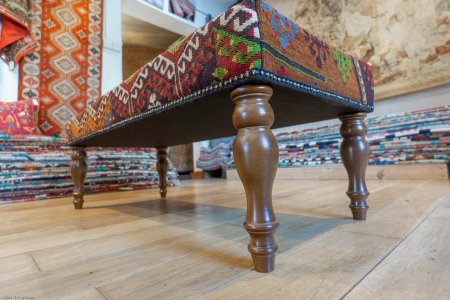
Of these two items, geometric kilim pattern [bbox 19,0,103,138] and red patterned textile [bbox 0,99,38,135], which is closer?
red patterned textile [bbox 0,99,38,135]

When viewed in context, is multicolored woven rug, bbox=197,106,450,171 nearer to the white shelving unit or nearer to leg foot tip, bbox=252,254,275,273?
leg foot tip, bbox=252,254,275,273

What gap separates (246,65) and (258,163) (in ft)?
0.48

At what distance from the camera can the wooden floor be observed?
0.33 m

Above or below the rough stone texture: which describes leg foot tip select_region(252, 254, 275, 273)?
below

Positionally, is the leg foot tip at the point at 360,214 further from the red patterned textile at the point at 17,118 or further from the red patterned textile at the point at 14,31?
the red patterned textile at the point at 14,31

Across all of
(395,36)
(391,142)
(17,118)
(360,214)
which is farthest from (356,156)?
(17,118)

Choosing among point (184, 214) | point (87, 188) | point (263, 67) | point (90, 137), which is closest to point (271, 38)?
point (263, 67)

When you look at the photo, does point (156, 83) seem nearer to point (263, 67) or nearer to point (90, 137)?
point (263, 67)

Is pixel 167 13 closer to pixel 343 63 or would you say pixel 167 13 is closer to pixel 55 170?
pixel 55 170

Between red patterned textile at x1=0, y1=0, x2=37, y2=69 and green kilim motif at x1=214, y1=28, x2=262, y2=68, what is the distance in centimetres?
238

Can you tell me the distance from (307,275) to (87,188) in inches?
73.2

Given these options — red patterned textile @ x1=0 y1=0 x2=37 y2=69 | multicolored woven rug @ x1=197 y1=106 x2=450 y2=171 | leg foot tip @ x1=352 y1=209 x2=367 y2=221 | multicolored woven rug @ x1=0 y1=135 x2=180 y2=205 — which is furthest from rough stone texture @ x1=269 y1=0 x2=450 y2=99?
red patterned textile @ x1=0 y1=0 x2=37 y2=69

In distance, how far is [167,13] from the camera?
2949 mm

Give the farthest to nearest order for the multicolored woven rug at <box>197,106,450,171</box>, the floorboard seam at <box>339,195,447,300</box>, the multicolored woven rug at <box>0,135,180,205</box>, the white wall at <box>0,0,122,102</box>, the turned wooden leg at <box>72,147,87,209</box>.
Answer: the white wall at <box>0,0,122,102</box> → the multicolored woven rug at <box>197,106,450,171</box> → the multicolored woven rug at <box>0,135,180,205</box> → the turned wooden leg at <box>72,147,87,209</box> → the floorboard seam at <box>339,195,447,300</box>
